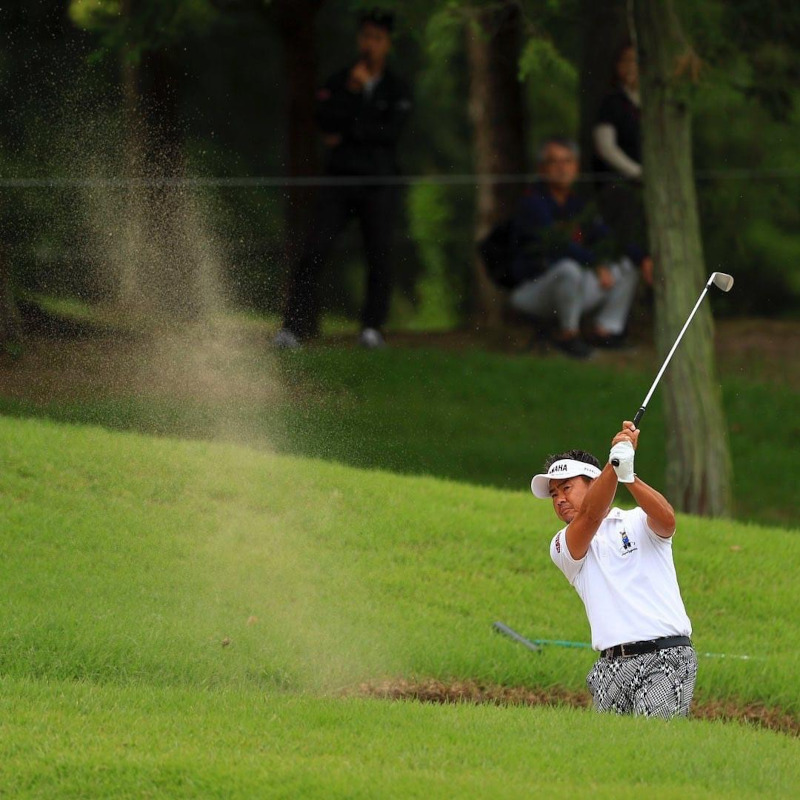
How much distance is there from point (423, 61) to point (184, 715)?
1880 centimetres

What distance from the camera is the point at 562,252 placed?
15.2 meters

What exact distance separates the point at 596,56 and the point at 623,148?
9.14 feet

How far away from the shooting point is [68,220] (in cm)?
1083

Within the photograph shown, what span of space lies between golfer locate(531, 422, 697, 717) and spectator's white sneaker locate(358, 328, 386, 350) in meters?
7.09

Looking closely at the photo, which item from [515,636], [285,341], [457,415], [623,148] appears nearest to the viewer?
[515,636]

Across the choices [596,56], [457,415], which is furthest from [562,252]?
[596,56]

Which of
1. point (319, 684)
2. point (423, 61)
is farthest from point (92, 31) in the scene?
point (423, 61)

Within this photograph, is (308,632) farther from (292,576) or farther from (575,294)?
(575,294)

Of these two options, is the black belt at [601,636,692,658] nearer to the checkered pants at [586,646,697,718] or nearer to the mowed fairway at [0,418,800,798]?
the checkered pants at [586,646,697,718]

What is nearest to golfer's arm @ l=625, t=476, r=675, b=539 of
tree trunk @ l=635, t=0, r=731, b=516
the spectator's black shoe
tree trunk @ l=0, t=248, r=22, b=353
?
tree trunk @ l=0, t=248, r=22, b=353

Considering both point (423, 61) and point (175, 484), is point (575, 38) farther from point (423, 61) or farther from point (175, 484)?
point (175, 484)

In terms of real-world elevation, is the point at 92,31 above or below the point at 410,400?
above

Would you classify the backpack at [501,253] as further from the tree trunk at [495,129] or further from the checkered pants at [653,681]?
the checkered pants at [653,681]

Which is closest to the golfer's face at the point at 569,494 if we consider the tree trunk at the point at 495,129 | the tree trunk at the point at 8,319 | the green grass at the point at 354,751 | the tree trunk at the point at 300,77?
the green grass at the point at 354,751
